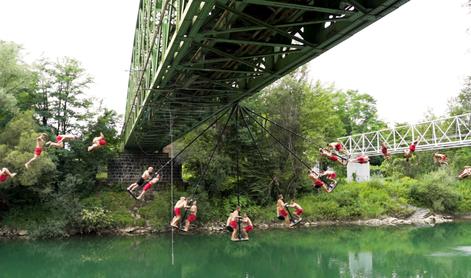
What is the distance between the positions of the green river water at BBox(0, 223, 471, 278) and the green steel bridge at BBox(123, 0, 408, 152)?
7.43 m

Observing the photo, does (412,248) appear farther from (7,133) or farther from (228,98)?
(7,133)

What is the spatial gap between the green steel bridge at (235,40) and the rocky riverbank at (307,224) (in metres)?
12.9

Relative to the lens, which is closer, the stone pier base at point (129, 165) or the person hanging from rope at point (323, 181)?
the person hanging from rope at point (323, 181)

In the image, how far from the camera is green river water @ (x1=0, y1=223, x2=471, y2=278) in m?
17.6

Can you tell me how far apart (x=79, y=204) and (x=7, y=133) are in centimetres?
538

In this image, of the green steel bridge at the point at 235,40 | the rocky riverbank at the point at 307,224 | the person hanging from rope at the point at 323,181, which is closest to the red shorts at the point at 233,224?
the person hanging from rope at the point at 323,181

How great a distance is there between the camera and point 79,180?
2600 centimetres

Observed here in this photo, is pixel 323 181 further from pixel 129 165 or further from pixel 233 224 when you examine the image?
pixel 129 165

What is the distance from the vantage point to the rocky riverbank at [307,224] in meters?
24.4

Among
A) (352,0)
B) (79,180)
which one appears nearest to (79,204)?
(79,180)

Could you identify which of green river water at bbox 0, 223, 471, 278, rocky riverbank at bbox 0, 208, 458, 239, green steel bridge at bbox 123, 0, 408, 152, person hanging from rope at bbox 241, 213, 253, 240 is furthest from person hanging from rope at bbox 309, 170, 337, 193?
rocky riverbank at bbox 0, 208, 458, 239

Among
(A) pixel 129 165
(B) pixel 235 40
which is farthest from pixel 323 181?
(A) pixel 129 165

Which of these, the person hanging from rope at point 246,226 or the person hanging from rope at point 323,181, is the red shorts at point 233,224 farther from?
the person hanging from rope at point 323,181

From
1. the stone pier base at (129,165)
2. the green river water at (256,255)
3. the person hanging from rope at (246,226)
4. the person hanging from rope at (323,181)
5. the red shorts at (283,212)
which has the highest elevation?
the stone pier base at (129,165)
